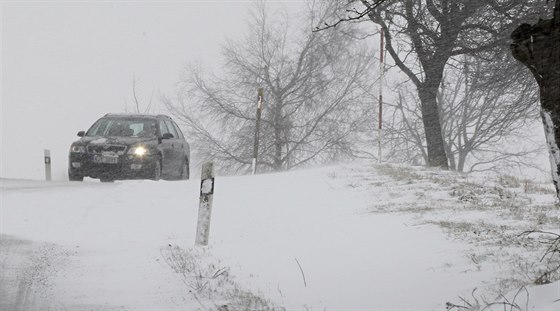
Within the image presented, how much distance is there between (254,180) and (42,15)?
123 meters

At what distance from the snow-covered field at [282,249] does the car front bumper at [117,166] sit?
161 cm

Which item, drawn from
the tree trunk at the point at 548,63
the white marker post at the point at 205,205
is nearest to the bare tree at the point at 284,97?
the white marker post at the point at 205,205

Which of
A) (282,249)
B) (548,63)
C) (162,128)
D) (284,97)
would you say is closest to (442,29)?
(162,128)

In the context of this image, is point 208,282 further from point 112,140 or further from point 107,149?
point 112,140

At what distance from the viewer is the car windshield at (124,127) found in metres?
13.3

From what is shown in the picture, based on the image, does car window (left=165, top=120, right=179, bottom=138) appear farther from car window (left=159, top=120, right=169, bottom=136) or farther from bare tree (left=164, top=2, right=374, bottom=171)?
bare tree (left=164, top=2, right=374, bottom=171)

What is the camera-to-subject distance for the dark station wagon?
1234cm

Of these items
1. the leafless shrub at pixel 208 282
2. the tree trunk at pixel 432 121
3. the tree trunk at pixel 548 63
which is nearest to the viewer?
the tree trunk at pixel 548 63

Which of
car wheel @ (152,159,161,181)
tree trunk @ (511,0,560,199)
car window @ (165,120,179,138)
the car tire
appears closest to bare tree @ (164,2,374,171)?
the car tire

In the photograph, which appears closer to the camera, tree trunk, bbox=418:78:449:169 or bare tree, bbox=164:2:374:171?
tree trunk, bbox=418:78:449:169

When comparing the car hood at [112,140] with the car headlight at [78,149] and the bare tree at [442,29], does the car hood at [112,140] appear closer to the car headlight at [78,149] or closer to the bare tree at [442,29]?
the car headlight at [78,149]

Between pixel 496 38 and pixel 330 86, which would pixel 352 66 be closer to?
pixel 330 86

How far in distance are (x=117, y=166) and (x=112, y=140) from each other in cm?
54

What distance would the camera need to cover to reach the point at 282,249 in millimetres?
6438
